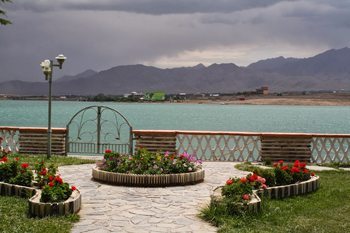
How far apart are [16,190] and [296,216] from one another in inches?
214

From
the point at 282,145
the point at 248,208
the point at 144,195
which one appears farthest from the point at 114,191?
the point at 282,145

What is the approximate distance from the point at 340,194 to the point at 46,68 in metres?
11.1

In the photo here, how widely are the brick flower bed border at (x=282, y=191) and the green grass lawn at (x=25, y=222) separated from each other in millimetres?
2670

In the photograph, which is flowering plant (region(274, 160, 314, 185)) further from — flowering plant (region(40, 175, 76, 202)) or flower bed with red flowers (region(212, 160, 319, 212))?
flowering plant (region(40, 175, 76, 202))

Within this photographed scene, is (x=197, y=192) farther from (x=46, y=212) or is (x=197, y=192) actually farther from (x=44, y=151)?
(x=44, y=151)

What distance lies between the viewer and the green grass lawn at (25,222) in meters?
7.92

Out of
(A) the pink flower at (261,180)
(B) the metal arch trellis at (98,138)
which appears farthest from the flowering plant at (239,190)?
(B) the metal arch trellis at (98,138)

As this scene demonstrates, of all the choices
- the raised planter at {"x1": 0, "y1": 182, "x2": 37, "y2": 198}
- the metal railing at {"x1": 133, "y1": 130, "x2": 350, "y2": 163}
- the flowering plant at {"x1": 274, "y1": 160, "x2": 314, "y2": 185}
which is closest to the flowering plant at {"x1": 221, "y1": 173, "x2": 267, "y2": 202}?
the flowering plant at {"x1": 274, "y1": 160, "x2": 314, "y2": 185}

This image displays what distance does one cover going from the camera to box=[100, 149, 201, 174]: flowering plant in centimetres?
1220

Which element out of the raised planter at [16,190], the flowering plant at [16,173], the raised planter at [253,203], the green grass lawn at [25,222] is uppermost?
the flowering plant at [16,173]

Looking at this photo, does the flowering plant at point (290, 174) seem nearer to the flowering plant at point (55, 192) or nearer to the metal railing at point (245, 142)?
the flowering plant at point (55, 192)

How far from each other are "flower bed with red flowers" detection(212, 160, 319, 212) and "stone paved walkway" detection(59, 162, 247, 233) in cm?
62

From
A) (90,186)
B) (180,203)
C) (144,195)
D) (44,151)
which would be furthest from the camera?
(44,151)

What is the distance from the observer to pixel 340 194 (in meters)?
11.3
